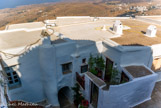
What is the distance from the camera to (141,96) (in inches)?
375

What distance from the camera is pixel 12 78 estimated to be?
33.7 feet

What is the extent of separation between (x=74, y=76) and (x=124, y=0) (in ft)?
339

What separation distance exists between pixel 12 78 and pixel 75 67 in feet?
16.6

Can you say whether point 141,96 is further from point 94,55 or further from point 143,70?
point 94,55

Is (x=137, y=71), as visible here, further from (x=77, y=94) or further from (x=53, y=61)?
(x=53, y=61)

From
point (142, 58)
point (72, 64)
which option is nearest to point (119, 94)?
point (142, 58)

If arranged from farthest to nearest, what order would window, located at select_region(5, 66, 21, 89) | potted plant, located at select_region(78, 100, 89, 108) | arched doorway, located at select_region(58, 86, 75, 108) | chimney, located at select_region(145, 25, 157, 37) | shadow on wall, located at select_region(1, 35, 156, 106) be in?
1. chimney, located at select_region(145, 25, 157, 37)
2. arched doorway, located at select_region(58, 86, 75, 108)
3. potted plant, located at select_region(78, 100, 89, 108)
4. shadow on wall, located at select_region(1, 35, 156, 106)
5. window, located at select_region(5, 66, 21, 89)

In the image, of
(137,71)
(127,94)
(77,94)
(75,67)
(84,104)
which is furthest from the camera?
(75,67)

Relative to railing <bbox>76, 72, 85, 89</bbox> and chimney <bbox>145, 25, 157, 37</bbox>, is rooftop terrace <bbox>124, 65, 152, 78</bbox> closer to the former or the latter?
railing <bbox>76, 72, 85, 89</bbox>

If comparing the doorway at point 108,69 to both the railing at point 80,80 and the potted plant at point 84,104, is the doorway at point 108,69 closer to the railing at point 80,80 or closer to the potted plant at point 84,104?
the railing at point 80,80

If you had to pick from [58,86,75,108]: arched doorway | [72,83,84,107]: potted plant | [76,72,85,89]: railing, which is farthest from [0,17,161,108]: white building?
[58,86,75,108]: arched doorway

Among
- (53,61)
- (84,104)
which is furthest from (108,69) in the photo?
(53,61)

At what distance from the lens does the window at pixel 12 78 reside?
389 inches

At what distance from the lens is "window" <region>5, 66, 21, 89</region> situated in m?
9.89
